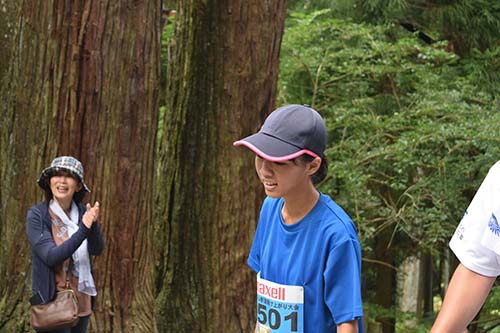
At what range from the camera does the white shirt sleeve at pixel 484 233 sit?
2500mm

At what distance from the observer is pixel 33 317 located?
→ 572 centimetres

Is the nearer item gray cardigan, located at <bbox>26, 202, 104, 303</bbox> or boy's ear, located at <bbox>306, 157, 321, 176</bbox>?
boy's ear, located at <bbox>306, 157, 321, 176</bbox>

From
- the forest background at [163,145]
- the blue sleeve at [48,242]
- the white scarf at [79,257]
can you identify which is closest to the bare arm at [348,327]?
the blue sleeve at [48,242]

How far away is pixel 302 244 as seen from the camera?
10.6 ft

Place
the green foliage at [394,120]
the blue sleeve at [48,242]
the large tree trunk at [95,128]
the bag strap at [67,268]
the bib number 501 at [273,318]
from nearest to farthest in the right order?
the bib number 501 at [273,318] → the blue sleeve at [48,242] → the bag strap at [67,268] → the large tree trunk at [95,128] → the green foliage at [394,120]

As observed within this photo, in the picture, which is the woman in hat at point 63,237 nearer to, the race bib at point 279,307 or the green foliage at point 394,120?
the race bib at point 279,307

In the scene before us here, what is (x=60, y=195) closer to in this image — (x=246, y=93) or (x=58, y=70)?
(x=58, y=70)

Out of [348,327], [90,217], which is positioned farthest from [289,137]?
[90,217]

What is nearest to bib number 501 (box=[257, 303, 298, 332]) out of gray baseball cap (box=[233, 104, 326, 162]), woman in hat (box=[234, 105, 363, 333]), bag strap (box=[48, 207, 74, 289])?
woman in hat (box=[234, 105, 363, 333])

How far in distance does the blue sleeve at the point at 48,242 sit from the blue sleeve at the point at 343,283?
269cm

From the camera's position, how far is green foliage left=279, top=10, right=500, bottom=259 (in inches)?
415

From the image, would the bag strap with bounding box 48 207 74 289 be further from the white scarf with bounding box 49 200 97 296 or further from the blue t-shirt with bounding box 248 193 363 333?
the blue t-shirt with bounding box 248 193 363 333

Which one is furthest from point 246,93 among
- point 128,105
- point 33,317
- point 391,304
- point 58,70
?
point 391,304

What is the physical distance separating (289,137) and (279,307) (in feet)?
1.99
